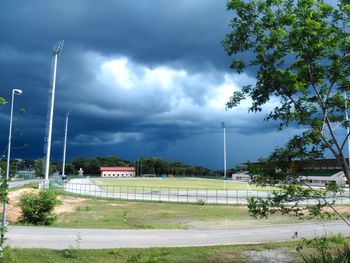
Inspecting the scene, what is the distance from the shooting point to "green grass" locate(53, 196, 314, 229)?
2880 centimetres

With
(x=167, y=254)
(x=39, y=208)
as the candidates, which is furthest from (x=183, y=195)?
(x=167, y=254)

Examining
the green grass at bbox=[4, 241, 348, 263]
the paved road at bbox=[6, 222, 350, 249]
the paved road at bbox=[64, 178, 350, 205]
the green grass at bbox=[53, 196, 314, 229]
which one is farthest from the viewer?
the paved road at bbox=[64, 178, 350, 205]

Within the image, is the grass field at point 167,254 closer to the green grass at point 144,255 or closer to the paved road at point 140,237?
the green grass at point 144,255

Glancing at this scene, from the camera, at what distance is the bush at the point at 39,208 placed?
89.1 ft

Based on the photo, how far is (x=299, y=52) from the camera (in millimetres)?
10281

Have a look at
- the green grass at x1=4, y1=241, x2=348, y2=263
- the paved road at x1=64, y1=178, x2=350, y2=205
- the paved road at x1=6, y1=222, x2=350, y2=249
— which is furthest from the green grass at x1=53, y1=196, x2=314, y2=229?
the green grass at x1=4, y1=241, x2=348, y2=263

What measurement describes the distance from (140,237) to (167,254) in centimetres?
600

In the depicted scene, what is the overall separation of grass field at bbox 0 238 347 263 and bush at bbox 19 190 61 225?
1115 centimetres

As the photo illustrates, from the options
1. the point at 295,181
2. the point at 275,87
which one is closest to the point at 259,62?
the point at 275,87

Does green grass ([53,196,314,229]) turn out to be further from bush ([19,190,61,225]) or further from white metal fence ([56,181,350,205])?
white metal fence ([56,181,350,205])

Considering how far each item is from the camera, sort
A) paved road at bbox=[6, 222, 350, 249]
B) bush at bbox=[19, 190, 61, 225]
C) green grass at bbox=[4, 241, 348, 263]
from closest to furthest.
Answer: green grass at bbox=[4, 241, 348, 263] → paved road at bbox=[6, 222, 350, 249] → bush at bbox=[19, 190, 61, 225]

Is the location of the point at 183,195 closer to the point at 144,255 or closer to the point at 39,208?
the point at 39,208

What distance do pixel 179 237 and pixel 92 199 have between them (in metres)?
31.5

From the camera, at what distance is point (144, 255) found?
51.5ft
